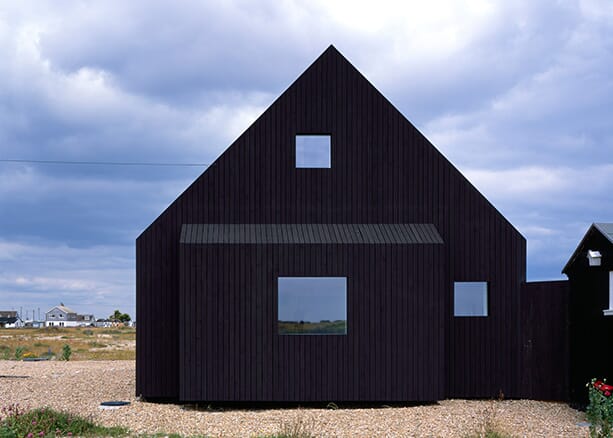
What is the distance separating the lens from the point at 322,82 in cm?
1519

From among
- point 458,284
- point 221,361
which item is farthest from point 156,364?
point 458,284

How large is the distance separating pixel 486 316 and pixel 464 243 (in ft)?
5.15

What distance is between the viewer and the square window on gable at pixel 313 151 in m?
Result: 15.0

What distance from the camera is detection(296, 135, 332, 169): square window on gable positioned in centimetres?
1503

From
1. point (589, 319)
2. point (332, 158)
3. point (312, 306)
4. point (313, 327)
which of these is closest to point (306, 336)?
point (313, 327)

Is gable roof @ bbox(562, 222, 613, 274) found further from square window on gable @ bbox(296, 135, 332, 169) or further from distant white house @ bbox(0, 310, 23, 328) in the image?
distant white house @ bbox(0, 310, 23, 328)

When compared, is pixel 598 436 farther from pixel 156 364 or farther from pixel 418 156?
pixel 156 364

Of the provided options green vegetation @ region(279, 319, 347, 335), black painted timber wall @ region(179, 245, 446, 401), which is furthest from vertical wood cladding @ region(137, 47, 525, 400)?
green vegetation @ region(279, 319, 347, 335)

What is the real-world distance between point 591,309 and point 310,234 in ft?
18.0

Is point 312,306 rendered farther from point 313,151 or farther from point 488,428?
point 488,428

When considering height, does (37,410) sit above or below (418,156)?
below

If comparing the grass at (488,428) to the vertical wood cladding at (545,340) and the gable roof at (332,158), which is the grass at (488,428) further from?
the gable roof at (332,158)

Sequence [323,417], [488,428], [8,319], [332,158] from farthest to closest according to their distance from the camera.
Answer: [8,319], [332,158], [323,417], [488,428]

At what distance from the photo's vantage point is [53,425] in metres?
11.2
